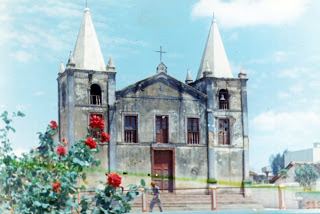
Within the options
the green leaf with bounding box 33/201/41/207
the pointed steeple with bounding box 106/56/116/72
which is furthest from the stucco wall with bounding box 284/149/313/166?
the green leaf with bounding box 33/201/41/207

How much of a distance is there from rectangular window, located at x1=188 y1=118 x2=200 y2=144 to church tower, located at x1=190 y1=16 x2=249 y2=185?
52 cm

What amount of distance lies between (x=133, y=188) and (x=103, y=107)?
16.9 m

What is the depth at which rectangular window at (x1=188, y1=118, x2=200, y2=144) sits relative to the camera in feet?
87.0

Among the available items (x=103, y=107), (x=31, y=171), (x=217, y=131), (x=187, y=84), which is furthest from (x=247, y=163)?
(x=31, y=171)

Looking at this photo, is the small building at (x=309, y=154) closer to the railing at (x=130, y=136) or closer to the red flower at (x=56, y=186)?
the railing at (x=130, y=136)

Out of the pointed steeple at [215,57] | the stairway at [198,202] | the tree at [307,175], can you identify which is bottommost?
the stairway at [198,202]

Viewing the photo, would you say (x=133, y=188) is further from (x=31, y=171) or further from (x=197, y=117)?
(x=197, y=117)

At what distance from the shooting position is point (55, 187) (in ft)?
26.7

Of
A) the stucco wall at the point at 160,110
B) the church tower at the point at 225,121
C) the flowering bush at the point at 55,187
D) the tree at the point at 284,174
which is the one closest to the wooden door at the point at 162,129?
the stucco wall at the point at 160,110

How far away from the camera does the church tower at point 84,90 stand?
24.4 m

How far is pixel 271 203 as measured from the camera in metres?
25.2

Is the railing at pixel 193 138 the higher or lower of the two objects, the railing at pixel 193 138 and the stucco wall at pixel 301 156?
the higher

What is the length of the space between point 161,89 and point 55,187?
1806 centimetres

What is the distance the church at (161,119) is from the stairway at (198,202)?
0.75 meters
